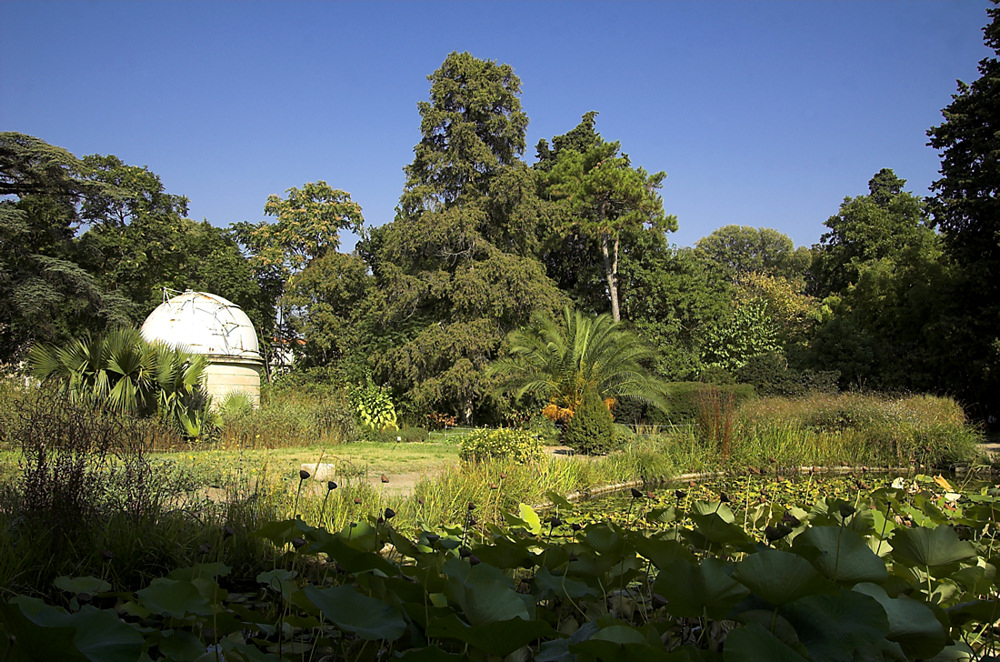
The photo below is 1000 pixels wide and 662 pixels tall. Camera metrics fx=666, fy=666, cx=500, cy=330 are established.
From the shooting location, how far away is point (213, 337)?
1650cm

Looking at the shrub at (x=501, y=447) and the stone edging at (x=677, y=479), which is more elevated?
the shrub at (x=501, y=447)

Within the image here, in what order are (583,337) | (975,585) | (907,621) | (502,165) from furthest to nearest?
(502,165) < (583,337) < (975,585) < (907,621)

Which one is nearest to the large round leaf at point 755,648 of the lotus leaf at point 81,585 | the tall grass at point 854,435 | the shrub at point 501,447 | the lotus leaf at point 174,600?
the lotus leaf at point 174,600

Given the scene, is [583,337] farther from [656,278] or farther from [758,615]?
[758,615]

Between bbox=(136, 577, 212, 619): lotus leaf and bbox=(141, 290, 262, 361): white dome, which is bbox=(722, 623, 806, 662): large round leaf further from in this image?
bbox=(141, 290, 262, 361): white dome

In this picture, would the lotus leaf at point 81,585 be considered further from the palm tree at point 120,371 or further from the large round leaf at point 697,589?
the palm tree at point 120,371

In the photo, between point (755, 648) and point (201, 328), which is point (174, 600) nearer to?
point (755, 648)

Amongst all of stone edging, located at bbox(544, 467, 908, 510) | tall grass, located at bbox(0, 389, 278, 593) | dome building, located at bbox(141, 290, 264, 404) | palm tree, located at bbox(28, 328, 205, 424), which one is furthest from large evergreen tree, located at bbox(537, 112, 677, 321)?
tall grass, located at bbox(0, 389, 278, 593)

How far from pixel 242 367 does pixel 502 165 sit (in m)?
9.23

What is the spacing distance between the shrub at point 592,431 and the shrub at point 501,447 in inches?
64.1

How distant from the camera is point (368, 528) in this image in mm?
2275

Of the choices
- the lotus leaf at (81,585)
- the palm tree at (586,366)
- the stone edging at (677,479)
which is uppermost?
the palm tree at (586,366)

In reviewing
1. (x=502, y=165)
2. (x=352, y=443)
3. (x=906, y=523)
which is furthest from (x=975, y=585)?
(x=502, y=165)

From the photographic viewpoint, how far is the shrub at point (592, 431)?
11.3 metres
